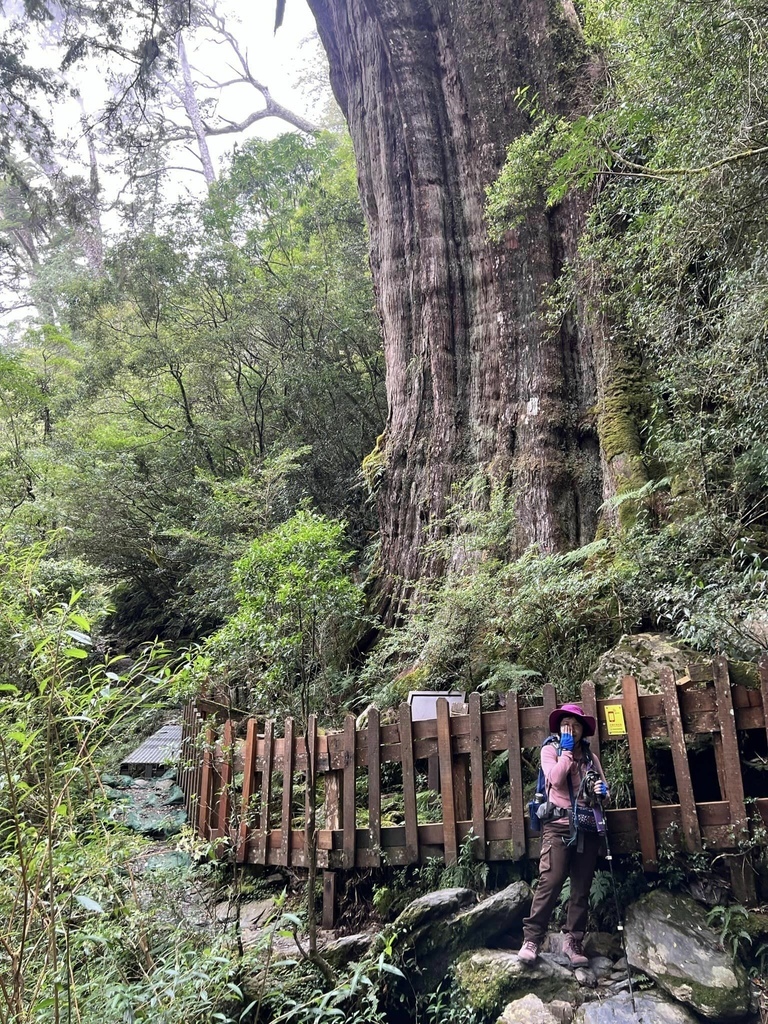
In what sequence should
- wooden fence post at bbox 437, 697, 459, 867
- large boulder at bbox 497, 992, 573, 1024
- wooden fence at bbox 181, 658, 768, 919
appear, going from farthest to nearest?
wooden fence post at bbox 437, 697, 459, 867
wooden fence at bbox 181, 658, 768, 919
large boulder at bbox 497, 992, 573, 1024

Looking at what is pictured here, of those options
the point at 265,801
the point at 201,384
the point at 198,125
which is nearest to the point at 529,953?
the point at 265,801

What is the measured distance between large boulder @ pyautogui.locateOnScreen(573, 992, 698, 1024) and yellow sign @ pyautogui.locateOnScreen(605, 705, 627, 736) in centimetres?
124

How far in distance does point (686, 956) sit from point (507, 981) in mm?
887

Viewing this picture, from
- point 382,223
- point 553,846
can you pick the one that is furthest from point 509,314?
point 553,846

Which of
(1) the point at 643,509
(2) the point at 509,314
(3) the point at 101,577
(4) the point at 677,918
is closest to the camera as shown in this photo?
(4) the point at 677,918

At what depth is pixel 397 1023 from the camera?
141 inches

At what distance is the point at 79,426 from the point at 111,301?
286 centimetres

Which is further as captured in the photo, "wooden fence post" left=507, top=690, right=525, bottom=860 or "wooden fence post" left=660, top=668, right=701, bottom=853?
"wooden fence post" left=507, top=690, right=525, bottom=860

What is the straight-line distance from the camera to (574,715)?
12.4ft

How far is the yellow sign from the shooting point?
12.6 ft

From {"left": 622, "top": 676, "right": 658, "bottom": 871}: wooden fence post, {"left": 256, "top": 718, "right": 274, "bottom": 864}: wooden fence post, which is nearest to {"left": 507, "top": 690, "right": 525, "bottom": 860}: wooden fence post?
{"left": 622, "top": 676, "right": 658, "bottom": 871}: wooden fence post

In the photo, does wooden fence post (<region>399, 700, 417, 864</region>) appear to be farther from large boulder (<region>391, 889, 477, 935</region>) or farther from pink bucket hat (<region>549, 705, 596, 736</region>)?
pink bucket hat (<region>549, 705, 596, 736</region>)

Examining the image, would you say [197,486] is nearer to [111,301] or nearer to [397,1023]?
[111,301]

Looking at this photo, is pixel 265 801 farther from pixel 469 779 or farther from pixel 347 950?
pixel 469 779
